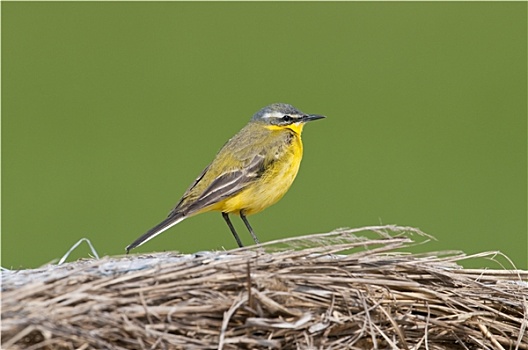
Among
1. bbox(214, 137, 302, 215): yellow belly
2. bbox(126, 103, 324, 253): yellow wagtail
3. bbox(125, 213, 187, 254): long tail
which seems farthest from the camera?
bbox(214, 137, 302, 215): yellow belly

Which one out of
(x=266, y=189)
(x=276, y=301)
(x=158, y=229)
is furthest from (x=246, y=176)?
(x=276, y=301)

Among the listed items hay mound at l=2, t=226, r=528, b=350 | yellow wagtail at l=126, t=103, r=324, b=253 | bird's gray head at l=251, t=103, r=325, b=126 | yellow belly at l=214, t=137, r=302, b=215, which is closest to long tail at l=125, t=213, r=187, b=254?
yellow wagtail at l=126, t=103, r=324, b=253

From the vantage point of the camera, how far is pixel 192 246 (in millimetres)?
10852

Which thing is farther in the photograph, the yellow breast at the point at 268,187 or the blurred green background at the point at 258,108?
the blurred green background at the point at 258,108

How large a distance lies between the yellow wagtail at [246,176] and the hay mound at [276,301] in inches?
68.5

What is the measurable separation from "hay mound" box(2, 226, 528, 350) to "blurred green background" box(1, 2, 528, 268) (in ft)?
15.8

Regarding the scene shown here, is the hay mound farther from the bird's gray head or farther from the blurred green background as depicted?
the blurred green background

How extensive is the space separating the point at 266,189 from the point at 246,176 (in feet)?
0.62

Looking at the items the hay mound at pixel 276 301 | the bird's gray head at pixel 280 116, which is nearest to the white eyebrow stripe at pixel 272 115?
the bird's gray head at pixel 280 116

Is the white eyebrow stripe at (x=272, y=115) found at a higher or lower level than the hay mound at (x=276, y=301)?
higher

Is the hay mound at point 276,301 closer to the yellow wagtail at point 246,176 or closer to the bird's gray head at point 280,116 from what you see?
the yellow wagtail at point 246,176

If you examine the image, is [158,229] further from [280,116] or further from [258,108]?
[258,108]

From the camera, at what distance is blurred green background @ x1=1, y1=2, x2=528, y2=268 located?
12109 mm

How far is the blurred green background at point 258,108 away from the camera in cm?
1211
